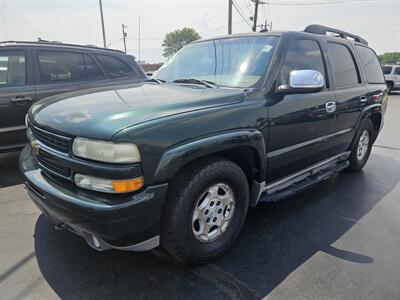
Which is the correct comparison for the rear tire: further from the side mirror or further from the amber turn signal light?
the amber turn signal light

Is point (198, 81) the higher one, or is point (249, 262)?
point (198, 81)

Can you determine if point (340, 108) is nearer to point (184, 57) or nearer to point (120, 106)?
point (184, 57)

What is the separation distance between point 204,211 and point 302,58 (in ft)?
6.25

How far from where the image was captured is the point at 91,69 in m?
5.23

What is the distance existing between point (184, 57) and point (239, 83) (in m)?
1.12

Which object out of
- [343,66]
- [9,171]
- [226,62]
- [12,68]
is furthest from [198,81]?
[9,171]

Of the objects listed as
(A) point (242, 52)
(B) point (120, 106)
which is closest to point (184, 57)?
(A) point (242, 52)

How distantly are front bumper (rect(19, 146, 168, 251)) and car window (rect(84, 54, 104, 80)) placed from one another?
332 centimetres

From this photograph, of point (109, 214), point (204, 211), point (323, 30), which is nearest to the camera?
point (109, 214)

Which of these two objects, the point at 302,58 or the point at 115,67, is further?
the point at 115,67

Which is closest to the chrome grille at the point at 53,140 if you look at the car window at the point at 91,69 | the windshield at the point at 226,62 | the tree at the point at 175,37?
the windshield at the point at 226,62

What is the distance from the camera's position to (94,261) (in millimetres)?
2600

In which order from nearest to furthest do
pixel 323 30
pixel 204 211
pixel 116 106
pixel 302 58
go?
pixel 116 106, pixel 204 211, pixel 302 58, pixel 323 30

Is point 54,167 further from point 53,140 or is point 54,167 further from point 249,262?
point 249,262
